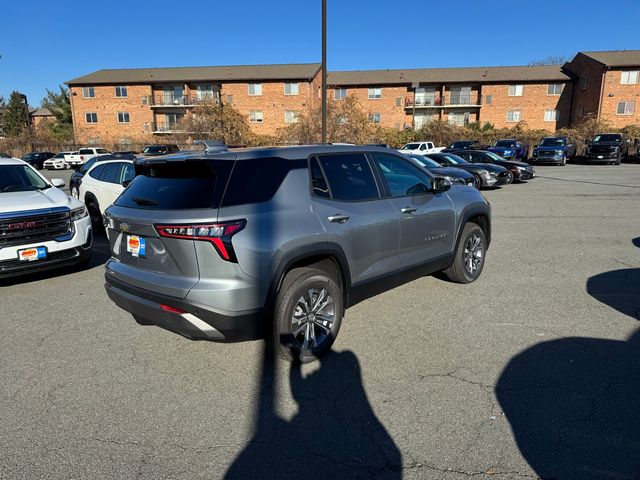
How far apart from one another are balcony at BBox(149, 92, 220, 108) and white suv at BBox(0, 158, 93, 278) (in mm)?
45174

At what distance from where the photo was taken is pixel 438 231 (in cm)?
491

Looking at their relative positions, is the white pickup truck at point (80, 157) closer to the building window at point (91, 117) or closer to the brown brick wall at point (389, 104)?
the building window at point (91, 117)

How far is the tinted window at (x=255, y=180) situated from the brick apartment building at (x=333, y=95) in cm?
4507

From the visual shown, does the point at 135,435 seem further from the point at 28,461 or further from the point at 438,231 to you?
the point at 438,231

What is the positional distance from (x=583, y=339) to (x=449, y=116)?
50.7 meters

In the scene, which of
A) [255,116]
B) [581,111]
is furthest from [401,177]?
[581,111]

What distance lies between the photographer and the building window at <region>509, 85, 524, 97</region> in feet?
158

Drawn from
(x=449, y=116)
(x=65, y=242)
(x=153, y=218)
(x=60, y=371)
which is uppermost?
(x=449, y=116)

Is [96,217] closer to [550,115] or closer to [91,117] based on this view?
[91,117]

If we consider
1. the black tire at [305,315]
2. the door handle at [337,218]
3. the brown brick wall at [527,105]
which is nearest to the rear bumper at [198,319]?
the black tire at [305,315]

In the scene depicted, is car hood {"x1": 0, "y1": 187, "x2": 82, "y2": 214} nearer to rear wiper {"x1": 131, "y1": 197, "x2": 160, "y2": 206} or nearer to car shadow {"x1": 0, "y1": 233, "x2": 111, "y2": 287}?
car shadow {"x1": 0, "y1": 233, "x2": 111, "y2": 287}

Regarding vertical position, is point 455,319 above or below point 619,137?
below

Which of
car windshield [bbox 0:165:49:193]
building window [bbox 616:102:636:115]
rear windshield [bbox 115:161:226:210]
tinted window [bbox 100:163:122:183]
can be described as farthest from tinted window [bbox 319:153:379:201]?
building window [bbox 616:102:636:115]

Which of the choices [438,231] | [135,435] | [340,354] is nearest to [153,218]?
[135,435]
